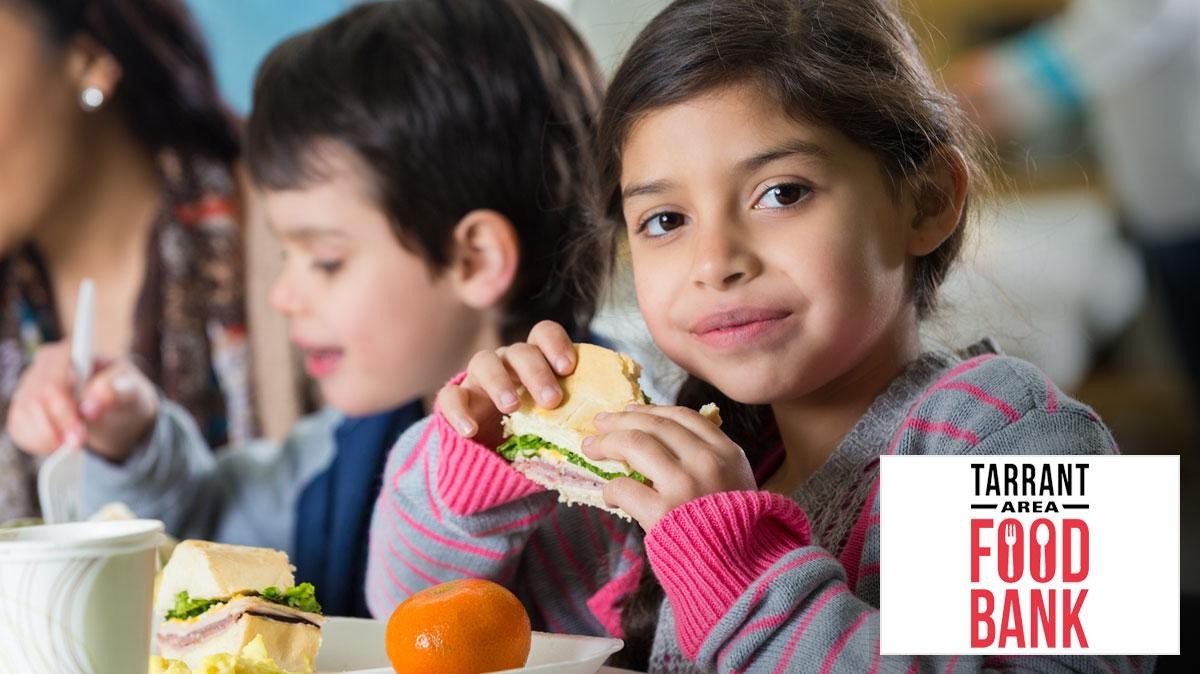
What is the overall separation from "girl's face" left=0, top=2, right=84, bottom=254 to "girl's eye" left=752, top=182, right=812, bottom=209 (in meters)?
1.47

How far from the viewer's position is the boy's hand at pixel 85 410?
1853mm

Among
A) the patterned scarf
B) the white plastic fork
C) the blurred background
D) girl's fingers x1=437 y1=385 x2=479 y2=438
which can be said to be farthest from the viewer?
the blurred background

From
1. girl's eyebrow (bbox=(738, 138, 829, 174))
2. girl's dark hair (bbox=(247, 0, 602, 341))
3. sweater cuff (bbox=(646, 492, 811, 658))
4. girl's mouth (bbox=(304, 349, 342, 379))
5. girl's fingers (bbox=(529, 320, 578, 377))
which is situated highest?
girl's dark hair (bbox=(247, 0, 602, 341))

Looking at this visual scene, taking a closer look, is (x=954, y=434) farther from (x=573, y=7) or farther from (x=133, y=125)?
(x=133, y=125)

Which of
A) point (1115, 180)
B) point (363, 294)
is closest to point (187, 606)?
point (363, 294)

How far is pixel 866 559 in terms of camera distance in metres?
0.94

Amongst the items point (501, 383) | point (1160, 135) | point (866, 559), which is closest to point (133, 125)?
point (501, 383)

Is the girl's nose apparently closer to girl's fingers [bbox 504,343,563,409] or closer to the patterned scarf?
girl's fingers [bbox 504,343,563,409]

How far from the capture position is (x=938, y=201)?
108cm

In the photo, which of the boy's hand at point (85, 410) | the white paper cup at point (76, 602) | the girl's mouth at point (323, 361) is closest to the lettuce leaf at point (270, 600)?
the white paper cup at point (76, 602)

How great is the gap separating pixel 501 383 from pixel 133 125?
1344mm

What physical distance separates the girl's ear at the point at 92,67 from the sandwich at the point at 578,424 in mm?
1374

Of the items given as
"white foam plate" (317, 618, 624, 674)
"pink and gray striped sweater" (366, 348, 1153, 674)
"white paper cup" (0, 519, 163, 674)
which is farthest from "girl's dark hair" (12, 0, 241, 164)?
"white paper cup" (0, 519, 163, 674)

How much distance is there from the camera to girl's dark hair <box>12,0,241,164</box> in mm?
2062
